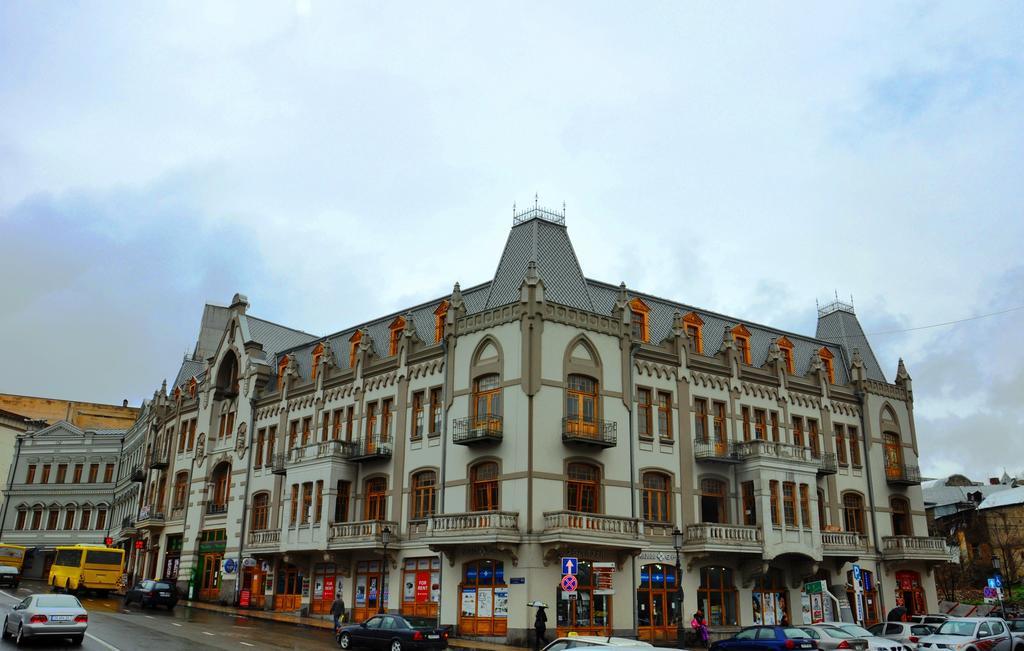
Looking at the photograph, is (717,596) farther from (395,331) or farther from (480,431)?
(395,331)

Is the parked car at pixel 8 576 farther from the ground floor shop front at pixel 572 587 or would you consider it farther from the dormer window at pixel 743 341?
the dormer window at pixel 743 341

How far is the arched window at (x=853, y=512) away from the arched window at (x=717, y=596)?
9.80 meters

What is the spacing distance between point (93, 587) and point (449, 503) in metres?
24.7

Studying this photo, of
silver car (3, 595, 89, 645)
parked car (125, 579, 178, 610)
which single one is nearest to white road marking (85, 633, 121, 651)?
silver car (3, 595, 89, 645)

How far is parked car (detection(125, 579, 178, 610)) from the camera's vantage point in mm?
41344

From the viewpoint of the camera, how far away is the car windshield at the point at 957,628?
87.4 feet

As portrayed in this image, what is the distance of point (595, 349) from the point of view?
37.1 meters

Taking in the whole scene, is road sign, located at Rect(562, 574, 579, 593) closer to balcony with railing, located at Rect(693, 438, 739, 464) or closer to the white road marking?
the white road marking

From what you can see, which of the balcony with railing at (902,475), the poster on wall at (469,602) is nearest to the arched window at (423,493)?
the poster on wall at (469,602)

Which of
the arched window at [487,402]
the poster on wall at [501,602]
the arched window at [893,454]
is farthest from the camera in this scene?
the arched window at [893,454]

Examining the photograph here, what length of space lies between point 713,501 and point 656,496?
360 cm

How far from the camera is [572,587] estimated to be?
25641 millimetres

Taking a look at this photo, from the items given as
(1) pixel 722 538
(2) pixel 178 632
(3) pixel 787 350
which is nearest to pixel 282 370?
(2) pixel 178 632

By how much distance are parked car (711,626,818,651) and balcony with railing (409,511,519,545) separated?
32.0 ft
